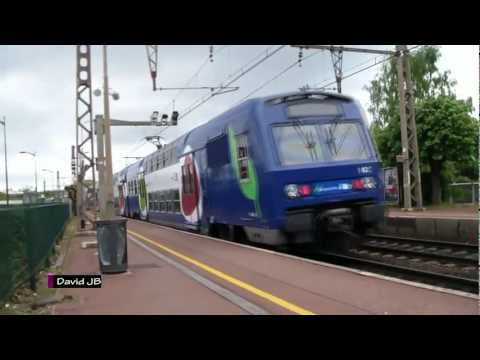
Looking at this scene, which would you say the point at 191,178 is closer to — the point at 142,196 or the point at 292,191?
the point at 292,191

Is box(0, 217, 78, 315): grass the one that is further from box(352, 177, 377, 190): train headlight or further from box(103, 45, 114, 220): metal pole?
box(352, 177, 377, 190): train headlight

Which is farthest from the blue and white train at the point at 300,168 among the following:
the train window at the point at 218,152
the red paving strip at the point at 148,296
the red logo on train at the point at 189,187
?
the red logo on train at the point at 189,187

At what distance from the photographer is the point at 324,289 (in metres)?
7.53

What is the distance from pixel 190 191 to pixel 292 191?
7.66 meters

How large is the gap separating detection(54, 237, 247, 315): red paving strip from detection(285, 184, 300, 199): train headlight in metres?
2.55

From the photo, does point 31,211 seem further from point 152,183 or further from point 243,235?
point 152,183

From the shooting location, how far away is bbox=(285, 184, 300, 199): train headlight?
10.7m

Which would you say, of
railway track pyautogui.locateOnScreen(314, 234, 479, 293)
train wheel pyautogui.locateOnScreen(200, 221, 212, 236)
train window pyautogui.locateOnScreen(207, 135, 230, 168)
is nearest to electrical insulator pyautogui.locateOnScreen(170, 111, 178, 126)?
train wheel pyautogui.locateOnScreen(200, 221, 212, 236)

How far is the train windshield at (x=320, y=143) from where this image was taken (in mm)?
11102

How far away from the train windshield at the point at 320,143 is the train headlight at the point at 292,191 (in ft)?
1.53

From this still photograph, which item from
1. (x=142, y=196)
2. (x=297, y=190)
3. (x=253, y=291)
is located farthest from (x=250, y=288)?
(x=142, y=196)

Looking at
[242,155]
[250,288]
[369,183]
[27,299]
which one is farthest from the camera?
[242,155]

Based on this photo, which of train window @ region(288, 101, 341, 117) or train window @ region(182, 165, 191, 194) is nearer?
train window @ region(288, 101, 341, 117)
